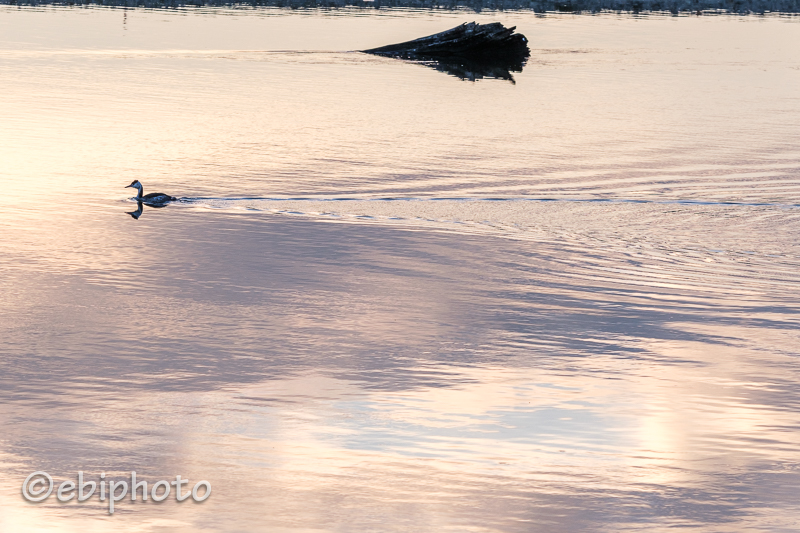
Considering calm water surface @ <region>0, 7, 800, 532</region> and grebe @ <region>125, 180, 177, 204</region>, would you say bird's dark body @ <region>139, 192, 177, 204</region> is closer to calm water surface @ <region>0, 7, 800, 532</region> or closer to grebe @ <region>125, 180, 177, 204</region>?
grebe @ <region>125, 180, 177, 204</region>

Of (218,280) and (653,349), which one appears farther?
(218,280)

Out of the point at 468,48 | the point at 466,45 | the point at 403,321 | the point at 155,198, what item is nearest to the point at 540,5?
the point at 468,48

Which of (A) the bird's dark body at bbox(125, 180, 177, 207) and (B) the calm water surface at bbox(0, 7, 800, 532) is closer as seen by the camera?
(B) the calm water surface at bbox(0, 7, 800, 532)

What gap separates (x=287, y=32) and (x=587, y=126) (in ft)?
129

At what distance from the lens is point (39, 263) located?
14.2 meters

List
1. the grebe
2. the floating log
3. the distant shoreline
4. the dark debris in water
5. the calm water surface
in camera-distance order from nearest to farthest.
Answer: the calm water surface → the grebe → the dark debris in water → the floating log → the distant shoreline

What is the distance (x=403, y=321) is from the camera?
1199 centimetres

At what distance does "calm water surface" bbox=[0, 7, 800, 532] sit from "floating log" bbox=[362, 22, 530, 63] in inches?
966

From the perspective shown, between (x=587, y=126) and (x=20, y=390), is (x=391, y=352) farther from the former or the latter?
(x=587, y=126)

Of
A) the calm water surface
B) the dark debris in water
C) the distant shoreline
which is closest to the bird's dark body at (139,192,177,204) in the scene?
the calm water surface

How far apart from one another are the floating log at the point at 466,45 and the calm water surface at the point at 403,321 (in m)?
24.5

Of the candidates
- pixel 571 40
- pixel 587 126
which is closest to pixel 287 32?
pixel 571 40

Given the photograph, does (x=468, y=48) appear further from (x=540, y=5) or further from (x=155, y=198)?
(x=540, y=5)

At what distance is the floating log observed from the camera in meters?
53.4
